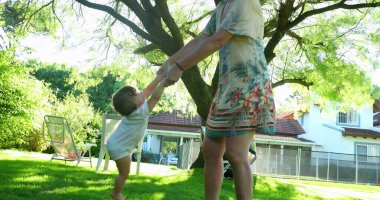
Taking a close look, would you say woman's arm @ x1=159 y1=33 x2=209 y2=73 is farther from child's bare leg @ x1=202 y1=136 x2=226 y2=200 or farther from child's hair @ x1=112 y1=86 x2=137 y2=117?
child's bare leg @ x1=202 y1=136 x2=226 y2=200

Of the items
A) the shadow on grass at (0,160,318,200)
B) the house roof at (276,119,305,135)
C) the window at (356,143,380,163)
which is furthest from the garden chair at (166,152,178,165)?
the shadow on grass at (0,160,318,200)

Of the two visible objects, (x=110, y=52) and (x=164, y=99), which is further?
(x=164, y=99)

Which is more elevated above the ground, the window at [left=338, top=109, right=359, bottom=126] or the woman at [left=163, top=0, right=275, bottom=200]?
the window at [left=338, top=109, right=359, bottom=126]

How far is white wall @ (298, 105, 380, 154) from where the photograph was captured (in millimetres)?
30328

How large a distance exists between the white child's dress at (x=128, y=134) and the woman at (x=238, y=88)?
27 cm

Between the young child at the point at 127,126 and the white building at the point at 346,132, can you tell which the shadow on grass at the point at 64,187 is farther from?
the white building at the point at 346,132

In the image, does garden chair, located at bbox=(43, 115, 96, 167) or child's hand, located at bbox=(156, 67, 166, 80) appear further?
garden chair, located at bbox=(43, 115, 96, 167)

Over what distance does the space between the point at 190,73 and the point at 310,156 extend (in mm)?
12817

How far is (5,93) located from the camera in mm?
13688

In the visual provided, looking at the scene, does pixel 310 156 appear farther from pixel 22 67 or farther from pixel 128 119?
pixel 128 119

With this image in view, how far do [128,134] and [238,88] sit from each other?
28.6 inches

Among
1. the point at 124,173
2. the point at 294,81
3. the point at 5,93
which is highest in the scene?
the point at 294,81

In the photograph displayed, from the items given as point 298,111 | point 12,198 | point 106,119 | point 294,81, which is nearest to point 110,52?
point 106,119

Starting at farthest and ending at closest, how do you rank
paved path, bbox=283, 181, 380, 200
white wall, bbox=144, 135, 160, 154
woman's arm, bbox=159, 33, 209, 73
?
white wall, bbox=144, 135, 160, 154 < paved path, bbox=283, 181, 380, 200 < woman's arm, bbox=159, 33, 209, 73
